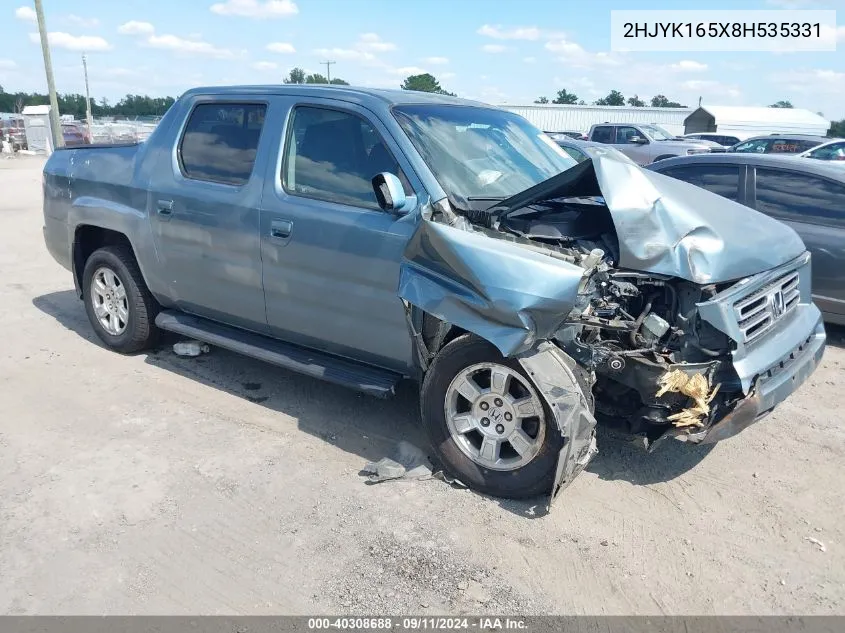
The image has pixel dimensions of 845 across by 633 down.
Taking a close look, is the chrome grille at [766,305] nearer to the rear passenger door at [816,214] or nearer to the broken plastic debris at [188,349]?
the rear passenger door at [816,214]

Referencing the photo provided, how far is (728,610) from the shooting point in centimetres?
281

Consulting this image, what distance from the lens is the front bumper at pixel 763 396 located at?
3.26 m

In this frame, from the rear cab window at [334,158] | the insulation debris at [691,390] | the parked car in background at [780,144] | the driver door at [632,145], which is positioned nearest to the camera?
the insulation debris at [691,390]

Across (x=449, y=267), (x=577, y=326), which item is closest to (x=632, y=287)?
(x=577, y=326)

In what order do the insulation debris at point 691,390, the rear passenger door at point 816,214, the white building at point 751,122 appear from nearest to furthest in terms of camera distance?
the insulation debris at point 691,390 → the rear passenger door at point 816,214 → the white building at point 751,122

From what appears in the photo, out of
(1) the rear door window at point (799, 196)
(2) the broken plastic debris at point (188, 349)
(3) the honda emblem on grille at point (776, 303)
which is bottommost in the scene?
(2) the broken plastic debris at point (188, 349)

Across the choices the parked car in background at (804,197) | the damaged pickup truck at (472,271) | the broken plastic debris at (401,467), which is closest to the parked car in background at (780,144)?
the parked car in background at (804,197)

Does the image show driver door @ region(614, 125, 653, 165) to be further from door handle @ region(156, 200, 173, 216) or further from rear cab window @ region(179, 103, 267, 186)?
door handle @ region(156, 200, 173, 216)

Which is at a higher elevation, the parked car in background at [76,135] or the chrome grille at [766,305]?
the parked car in background at [76,135]

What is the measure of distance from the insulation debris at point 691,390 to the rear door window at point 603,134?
19.9 metres

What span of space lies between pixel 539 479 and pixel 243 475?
64.0 inches
